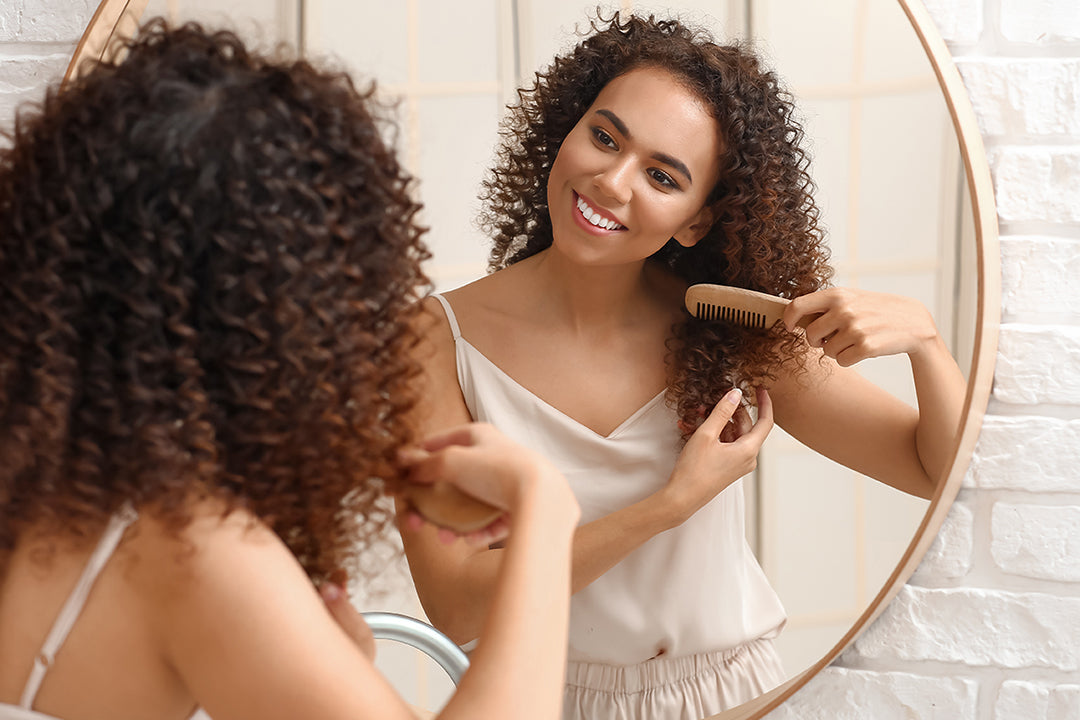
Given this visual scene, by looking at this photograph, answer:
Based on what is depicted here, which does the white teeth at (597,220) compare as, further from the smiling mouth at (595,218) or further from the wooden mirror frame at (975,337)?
the wooden mirror frame at (975,337)

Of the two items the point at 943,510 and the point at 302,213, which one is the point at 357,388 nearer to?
the point at 302,213

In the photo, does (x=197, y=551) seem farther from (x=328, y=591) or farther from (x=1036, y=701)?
(x=1036, y=701)

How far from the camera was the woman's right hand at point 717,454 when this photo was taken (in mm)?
640

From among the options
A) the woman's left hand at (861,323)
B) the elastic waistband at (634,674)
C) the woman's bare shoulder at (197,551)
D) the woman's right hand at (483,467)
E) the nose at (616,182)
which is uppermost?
the nose at (616,182)

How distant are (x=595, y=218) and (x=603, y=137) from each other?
5 centimetres

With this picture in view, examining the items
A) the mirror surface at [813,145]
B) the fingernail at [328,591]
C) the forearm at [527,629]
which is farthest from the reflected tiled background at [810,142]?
the forearm at [527,629]

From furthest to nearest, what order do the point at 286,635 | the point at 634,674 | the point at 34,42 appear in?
1. the point at 34,42
2. the point at 634,674
3. the point at 286,635

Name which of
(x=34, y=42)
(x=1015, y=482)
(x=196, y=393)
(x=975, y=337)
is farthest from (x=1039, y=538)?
(x=34, y=42)

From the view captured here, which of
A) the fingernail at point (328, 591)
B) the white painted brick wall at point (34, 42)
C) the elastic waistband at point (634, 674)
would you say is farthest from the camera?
the white painted brick wall at point (34, 42)

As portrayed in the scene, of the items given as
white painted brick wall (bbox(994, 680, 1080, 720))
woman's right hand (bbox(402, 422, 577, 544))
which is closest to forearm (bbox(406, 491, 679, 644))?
woman's right hand (bbox(402, 422, 577, 544))

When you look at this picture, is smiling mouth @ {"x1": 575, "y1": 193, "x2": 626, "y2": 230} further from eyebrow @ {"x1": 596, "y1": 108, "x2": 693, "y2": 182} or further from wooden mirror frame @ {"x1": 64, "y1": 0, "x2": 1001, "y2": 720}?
wooden mirror frame @ {"x1": 64, "y1": 0, "x2": 1001, "y2": 720}

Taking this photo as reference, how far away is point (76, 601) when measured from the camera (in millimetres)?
467

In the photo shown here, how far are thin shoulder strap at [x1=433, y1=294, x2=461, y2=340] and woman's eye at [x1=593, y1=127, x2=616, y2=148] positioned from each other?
0.15m

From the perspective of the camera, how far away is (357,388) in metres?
0.49
